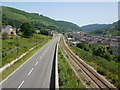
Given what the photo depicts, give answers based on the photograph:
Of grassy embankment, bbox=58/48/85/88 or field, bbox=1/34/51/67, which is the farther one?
field, bbox=1/34/51/67

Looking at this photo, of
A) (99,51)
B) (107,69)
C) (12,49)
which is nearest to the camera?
(107,69)

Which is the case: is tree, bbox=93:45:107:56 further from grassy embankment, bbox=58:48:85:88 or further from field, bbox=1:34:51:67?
grassy embankment, bbox=58:48:85:88

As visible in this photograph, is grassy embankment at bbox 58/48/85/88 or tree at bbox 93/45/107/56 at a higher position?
grassy embankment at bbox 58/48/85/88

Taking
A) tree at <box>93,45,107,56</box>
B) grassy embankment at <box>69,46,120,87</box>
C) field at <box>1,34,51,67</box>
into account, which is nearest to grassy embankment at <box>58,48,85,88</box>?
grassy embankment at <box>69,46,120,87</box>

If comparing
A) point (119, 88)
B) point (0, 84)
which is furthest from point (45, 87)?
point (119, 88)

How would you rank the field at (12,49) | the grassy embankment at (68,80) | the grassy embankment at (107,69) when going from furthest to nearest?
the field at (12,49), the grassy embankment at (107,69), the grassy embankment at (68,80)

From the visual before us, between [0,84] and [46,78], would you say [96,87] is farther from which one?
[0,84]

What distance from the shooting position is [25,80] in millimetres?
15445

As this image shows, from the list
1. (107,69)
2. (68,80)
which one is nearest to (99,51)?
(107,69)

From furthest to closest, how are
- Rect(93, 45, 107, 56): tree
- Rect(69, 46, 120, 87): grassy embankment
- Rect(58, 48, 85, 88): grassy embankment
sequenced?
Rect(93, 45, 107, 56): tree
Rect(69, 46, 120, 87): grassy embankment
Rect(58, 48, 85, 88): grassy embankment

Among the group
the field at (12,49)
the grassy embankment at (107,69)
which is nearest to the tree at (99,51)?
the field at (12,49)

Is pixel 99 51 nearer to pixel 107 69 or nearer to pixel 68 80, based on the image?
pixel 107 69

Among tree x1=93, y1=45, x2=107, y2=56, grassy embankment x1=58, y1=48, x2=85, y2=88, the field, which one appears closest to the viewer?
grassy embankment x1=58, y1=48, x2=85, y2=88

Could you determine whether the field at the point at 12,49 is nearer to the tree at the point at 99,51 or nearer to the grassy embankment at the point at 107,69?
the grassy embankment at the point at 107,69
